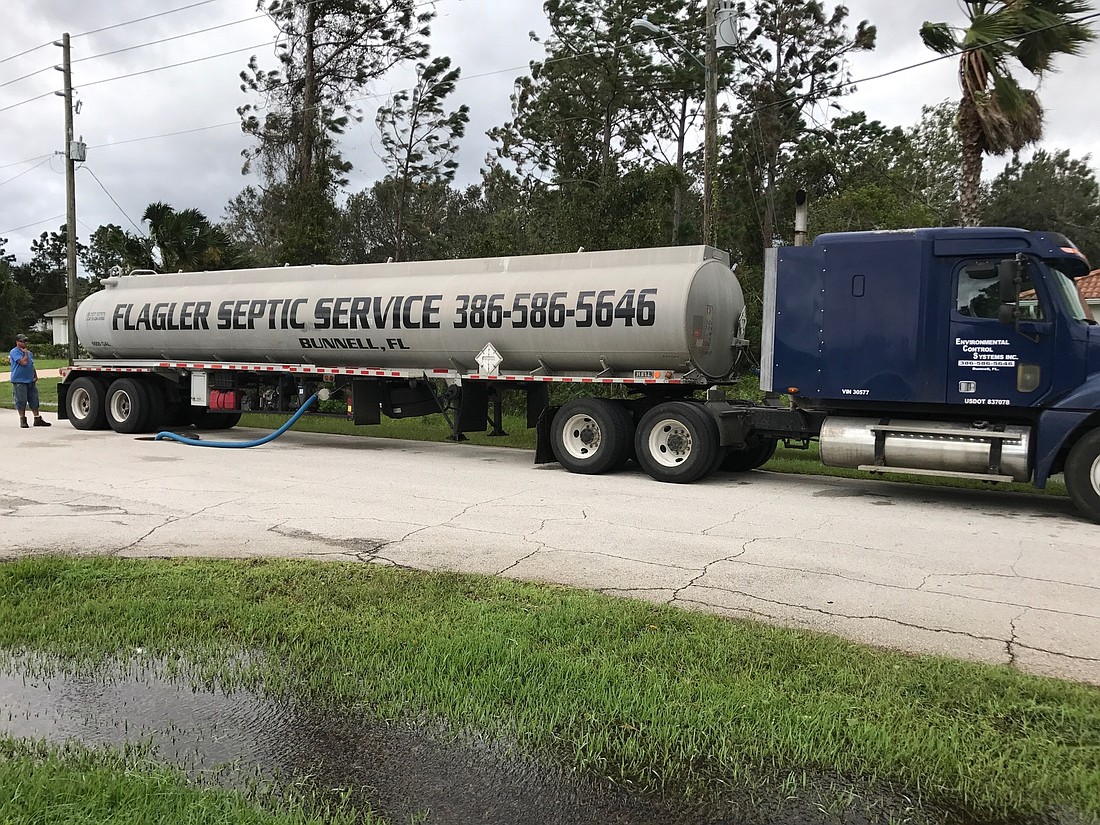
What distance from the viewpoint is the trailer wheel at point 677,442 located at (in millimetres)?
11491

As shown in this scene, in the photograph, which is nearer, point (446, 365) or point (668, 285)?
point (668, 285)

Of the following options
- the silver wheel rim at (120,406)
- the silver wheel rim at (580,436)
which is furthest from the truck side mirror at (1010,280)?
the silver wheel rim at (120,406)

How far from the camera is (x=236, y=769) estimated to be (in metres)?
3.64

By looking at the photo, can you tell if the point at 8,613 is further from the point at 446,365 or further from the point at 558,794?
the point at 446,365

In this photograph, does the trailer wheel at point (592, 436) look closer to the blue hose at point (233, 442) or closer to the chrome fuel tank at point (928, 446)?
the chrome fuel tank at point (928, 446)

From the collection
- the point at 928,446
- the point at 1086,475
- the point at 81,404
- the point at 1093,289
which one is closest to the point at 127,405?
the point at 81,404

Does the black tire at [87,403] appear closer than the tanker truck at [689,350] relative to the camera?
No

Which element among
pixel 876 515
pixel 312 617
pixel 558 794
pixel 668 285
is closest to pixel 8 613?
pixel 312 617

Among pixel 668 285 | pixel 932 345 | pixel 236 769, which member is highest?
pixel 668 285

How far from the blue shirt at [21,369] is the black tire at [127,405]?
159cm

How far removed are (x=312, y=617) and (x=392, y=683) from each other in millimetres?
1156

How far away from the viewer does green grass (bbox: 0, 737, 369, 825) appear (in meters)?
A: 3.12

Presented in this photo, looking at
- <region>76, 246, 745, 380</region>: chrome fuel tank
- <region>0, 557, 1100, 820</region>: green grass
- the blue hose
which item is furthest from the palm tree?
<region>0, 557, 1100, 820</region>: green grass

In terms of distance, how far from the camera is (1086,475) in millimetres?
9258
